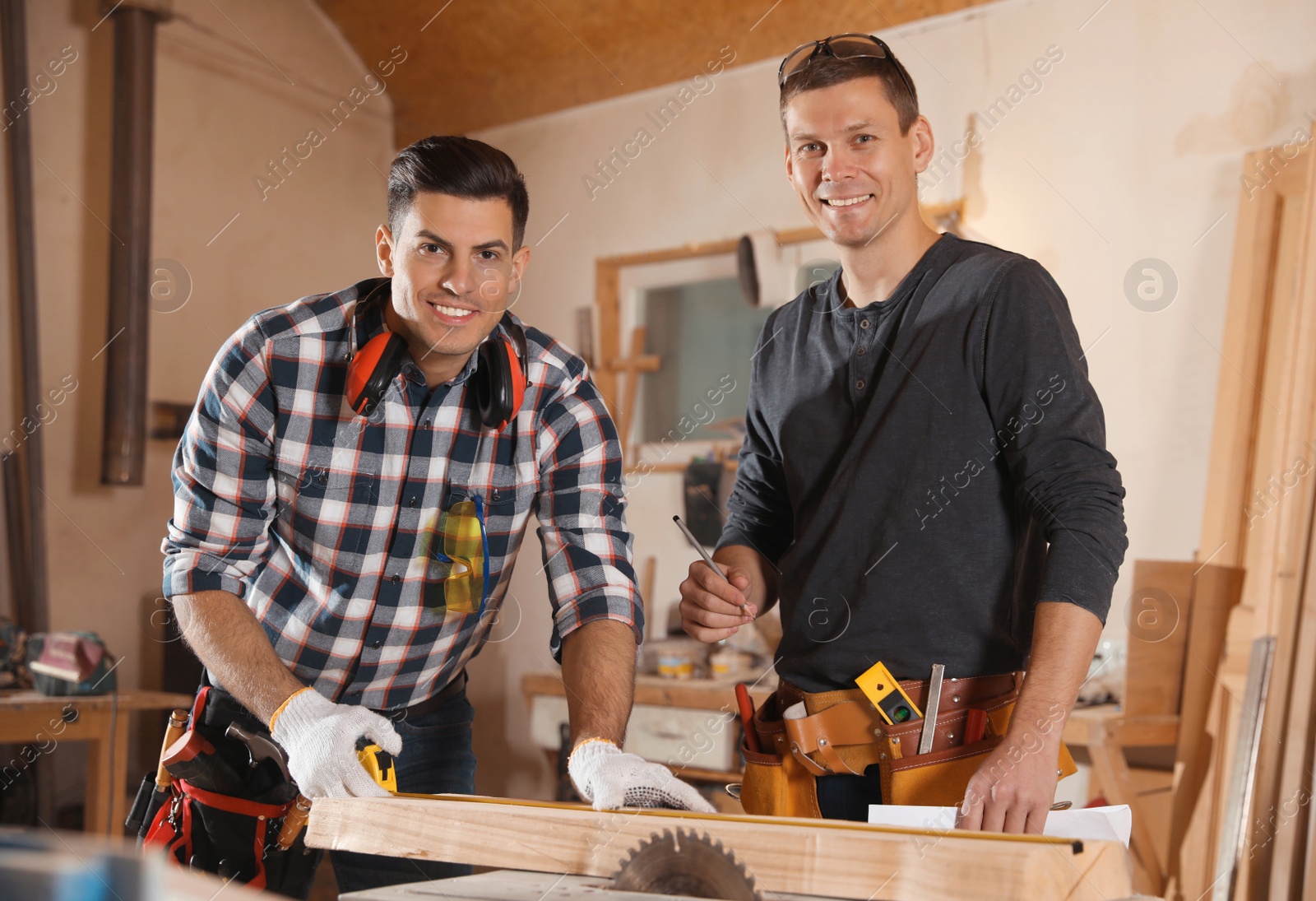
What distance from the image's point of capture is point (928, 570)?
4.34 feet

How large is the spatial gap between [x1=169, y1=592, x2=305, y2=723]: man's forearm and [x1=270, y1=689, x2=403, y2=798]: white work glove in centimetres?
5

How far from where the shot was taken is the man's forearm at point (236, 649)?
4.62 ft

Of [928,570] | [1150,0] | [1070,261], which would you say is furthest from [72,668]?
[1150,0]

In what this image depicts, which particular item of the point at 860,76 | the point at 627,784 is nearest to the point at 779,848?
the point at 627,784

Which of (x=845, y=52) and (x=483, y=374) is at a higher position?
(x=845, y=52)

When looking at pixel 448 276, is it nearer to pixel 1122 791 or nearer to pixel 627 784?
pixel 627 784

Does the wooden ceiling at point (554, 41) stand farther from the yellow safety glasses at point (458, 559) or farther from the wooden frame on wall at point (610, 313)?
the yellow safety glasses at point (458, 559)

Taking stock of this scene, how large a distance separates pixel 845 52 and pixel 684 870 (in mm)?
1139

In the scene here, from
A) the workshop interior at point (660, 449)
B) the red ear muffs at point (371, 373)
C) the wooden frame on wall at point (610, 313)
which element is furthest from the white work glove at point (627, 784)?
the wooden frame on wall at point (610, 313)

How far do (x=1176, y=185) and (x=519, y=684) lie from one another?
3.25 metres

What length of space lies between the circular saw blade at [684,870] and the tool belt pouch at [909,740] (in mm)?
423

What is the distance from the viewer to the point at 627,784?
3.87ft

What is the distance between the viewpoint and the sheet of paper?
3.56ft

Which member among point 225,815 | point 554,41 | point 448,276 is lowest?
point 225,815
